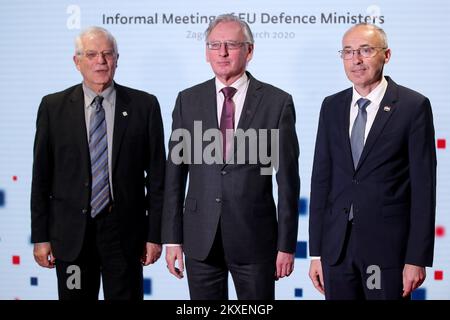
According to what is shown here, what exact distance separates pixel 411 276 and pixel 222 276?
2.89ft

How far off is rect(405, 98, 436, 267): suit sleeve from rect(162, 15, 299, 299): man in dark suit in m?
0.54

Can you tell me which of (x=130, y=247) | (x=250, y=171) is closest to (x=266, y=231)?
(x=250, y=171)

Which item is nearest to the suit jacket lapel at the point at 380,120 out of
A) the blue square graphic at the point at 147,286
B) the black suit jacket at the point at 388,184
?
the black suit jacket at the point at 388,184

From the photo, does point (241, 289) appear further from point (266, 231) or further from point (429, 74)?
point (429, 74)

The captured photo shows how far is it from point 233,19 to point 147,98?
607 mm

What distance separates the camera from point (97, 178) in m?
3.37

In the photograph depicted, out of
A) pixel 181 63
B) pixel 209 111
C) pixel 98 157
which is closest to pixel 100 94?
pixel 98 157

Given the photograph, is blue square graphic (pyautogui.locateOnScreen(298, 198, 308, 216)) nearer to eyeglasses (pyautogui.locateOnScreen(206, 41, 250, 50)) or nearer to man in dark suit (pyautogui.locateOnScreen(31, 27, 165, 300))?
man in dark suit (pyautogui.locateOnScreen(31, 27, 165, 300))

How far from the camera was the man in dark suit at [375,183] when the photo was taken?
305cm

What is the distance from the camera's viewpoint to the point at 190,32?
160 inches

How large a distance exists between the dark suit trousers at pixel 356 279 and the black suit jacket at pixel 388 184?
0.10 feet

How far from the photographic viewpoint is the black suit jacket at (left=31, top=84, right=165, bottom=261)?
3.35 meters

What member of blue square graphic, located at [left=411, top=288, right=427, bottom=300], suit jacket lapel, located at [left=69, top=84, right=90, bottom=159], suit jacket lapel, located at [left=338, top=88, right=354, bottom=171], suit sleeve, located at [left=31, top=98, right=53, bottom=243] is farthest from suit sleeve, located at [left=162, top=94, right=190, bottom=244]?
blue square graphic, located at [left=411, top=288, right=427, bottom=300]

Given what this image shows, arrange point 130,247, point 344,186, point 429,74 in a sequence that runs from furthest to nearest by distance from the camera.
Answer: point 429,74 < point 130,247 < point 344,186
